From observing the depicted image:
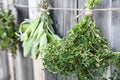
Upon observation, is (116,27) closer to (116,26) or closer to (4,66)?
(116,26)

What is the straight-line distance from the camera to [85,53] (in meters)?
1.43

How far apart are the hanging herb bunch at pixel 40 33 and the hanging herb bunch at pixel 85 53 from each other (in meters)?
0.21

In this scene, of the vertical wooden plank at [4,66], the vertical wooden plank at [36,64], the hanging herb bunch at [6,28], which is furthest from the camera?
the vertical wooden plank at [4,66]

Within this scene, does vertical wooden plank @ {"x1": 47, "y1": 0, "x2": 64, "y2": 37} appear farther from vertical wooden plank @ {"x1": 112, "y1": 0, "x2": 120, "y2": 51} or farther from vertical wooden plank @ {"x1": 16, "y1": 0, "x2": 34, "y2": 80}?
vertical wooden plank @ {"x1": 112, "y1": 0, "x2": 120, "y2": 51}

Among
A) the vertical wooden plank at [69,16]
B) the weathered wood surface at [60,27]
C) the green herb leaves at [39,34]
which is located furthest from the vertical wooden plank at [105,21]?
the green herb leaves at [39,34]

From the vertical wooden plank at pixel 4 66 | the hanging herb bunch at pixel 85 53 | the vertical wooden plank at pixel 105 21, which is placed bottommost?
the vertical wooden plank at pixel 4 66

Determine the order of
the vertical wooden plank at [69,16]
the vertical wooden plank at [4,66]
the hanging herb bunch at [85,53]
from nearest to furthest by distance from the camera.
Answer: the hanging herb bunch at [85,53], the vertical wooden plank at [69,16], the vertical wooden plank at [4,66]

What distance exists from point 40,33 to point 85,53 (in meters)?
0.38

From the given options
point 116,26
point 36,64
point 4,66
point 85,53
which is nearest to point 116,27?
point 116,26

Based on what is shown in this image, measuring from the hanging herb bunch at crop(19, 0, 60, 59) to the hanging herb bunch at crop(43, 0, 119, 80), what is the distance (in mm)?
211

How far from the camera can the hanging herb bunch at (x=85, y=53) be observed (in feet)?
4.68

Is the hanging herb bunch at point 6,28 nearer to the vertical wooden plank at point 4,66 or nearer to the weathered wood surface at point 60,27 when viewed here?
the weathered wood surface at point 60,27

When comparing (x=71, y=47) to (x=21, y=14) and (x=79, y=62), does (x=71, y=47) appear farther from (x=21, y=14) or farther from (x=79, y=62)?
(x=21, y=14)

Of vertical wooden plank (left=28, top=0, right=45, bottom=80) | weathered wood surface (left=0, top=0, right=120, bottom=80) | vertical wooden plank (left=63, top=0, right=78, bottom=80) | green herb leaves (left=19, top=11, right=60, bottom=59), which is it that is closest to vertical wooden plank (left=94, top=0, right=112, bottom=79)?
weathered wood surface (left=0, top=0, right=120, bottom=80)
